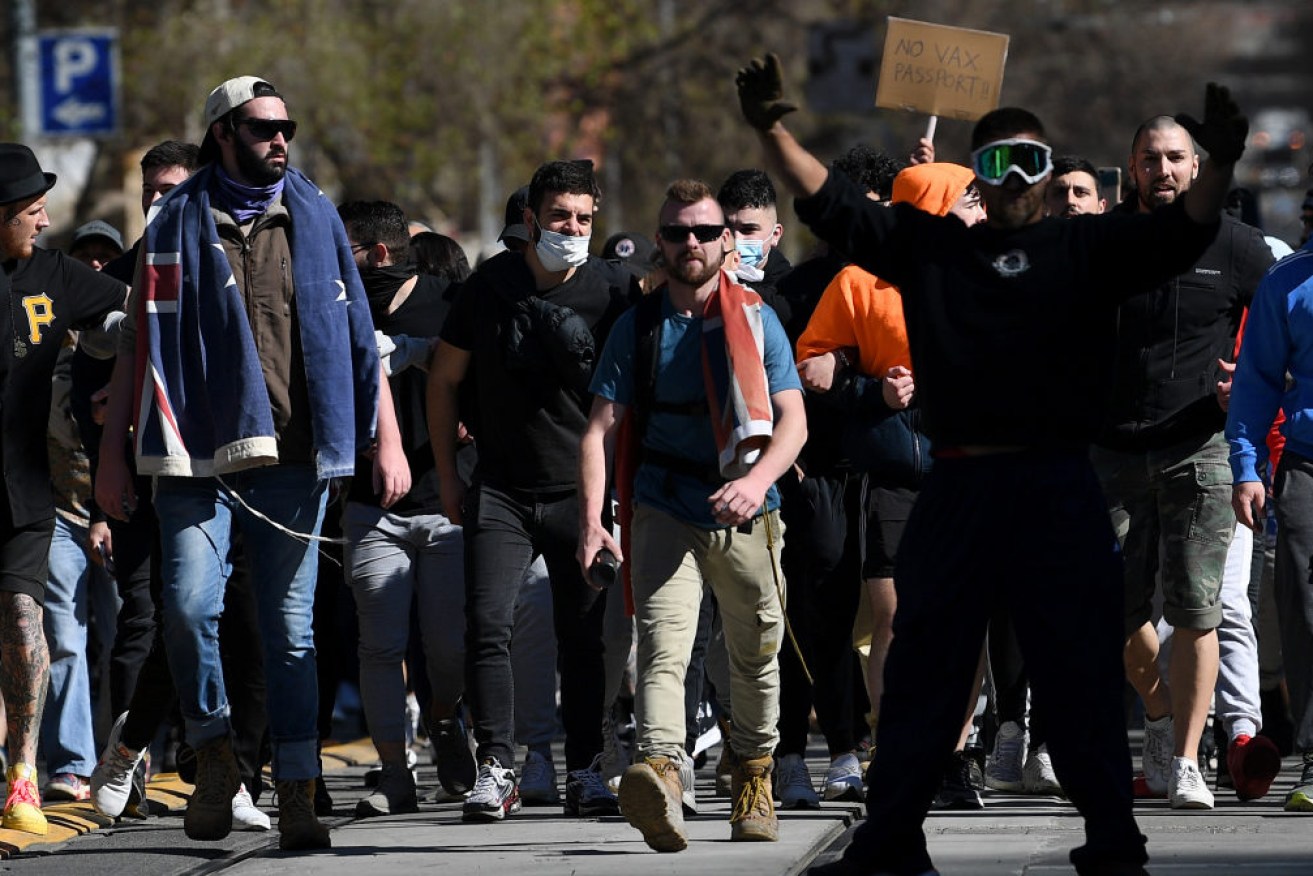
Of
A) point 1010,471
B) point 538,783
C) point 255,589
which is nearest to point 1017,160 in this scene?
point 1010,471

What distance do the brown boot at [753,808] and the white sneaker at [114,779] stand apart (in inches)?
88.6

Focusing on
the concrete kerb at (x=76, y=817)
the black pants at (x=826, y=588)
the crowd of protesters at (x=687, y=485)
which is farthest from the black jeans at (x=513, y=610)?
the concrete kerb at (x=76, y=817)

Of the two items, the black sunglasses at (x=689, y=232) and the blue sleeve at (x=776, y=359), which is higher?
the black sunglasses at (x=689, y=232)

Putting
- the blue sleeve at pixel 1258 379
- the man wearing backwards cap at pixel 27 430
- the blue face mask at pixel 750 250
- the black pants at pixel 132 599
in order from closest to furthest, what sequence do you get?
the man wearing backwards cap at pixel 27 430 → the blue sleeve at pixel 1258 379 → the blue face mask at pixel 750 250 → the black pants at pixel 132 599

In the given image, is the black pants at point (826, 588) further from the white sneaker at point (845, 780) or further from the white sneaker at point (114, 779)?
the white sneaker at point (114, 779)

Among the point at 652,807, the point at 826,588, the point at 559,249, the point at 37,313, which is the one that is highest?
the point at 559,249

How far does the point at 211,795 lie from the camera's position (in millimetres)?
8211

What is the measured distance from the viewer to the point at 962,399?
6992mm

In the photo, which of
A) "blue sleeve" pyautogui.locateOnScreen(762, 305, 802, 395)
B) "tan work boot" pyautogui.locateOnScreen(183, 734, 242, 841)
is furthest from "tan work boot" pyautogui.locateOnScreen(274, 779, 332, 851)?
"blue sleeve" pyautogui.locateOnScreen(762, 305, 802, 395)

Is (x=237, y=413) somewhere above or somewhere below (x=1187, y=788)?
above

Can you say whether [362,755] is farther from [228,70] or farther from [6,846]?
[228,70]

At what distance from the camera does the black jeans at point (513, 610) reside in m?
9.27

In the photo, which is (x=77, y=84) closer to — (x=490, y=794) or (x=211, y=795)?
(x=490, y=794)

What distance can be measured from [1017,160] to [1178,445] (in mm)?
2593
